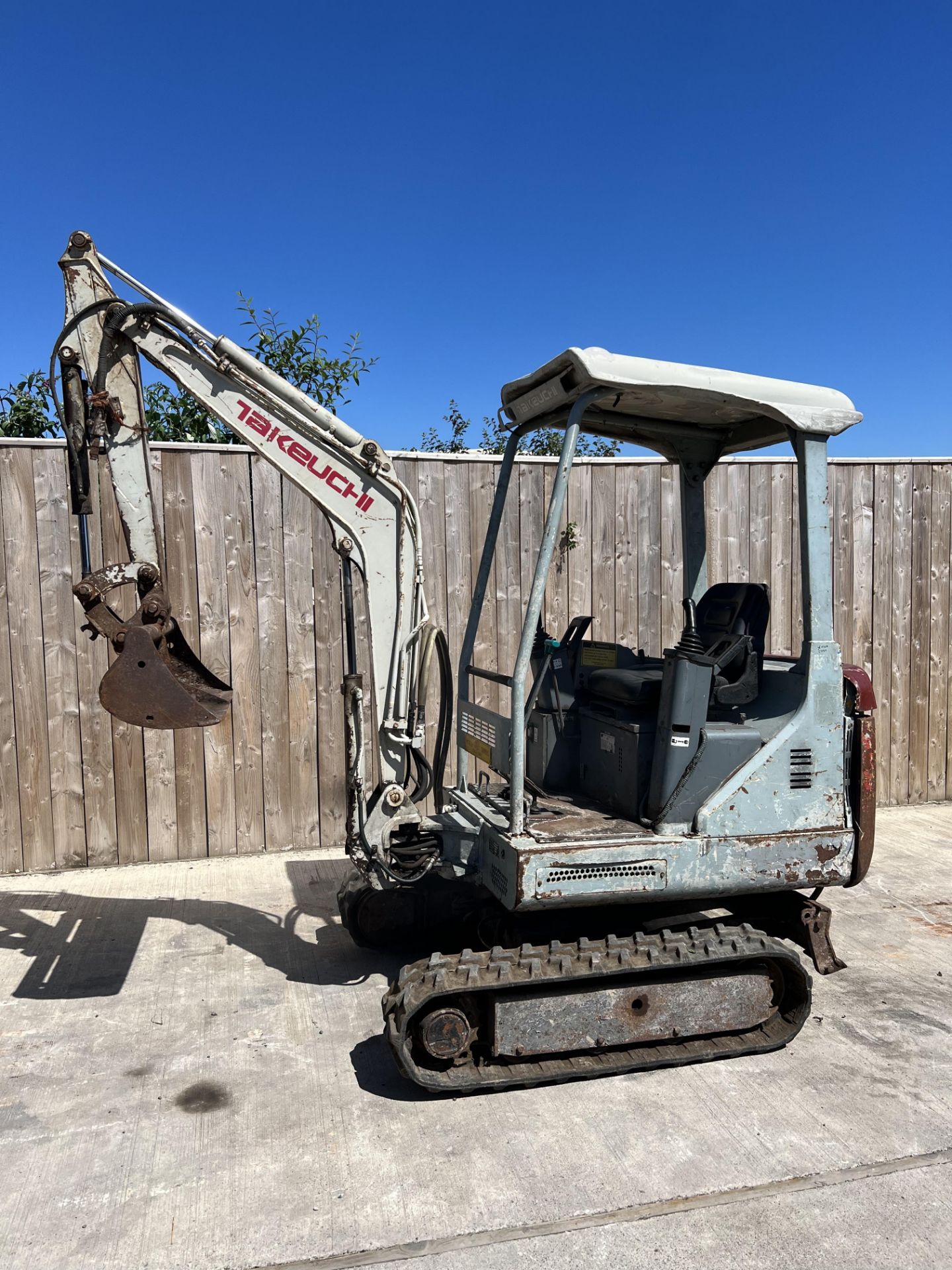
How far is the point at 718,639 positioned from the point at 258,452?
2278 millimetres

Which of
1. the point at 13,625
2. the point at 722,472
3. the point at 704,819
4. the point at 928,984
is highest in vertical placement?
the point at 722,472

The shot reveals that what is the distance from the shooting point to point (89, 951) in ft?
15.6

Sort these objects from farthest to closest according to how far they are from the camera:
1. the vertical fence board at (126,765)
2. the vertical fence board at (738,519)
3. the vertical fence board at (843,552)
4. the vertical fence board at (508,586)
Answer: the vertical fence board at (843,552) → the vertical fence board at (738,519) → the vertical fence board at (508,586) → the vertical fence board at (126,765)

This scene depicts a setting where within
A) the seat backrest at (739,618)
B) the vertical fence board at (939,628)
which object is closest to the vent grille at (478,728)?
the seat backrest at (739,618)

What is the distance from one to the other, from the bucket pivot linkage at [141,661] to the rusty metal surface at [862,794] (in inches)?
105

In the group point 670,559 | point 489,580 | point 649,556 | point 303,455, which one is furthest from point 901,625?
point 303,455

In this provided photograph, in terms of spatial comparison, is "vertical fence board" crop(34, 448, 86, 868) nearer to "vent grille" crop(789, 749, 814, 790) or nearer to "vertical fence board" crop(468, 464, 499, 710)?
"vertical fence board" crop(468, 464, 499, 710)

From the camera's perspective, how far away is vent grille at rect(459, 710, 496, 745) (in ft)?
14.2

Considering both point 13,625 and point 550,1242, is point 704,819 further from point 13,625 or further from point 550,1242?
point 13,625

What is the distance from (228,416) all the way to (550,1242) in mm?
3263

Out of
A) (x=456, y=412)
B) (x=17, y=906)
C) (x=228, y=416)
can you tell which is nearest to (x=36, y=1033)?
(x=17, y=906)

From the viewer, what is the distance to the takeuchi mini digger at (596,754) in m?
3.54

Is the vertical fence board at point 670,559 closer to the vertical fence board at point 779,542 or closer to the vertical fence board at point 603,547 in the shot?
the vertical fence board at point 603,547

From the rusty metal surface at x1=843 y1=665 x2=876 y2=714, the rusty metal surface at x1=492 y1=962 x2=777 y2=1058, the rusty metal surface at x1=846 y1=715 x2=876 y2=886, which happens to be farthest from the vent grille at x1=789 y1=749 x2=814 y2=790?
the rusty metal surface at x1=492 y1=962 x2=777 y2=1058
